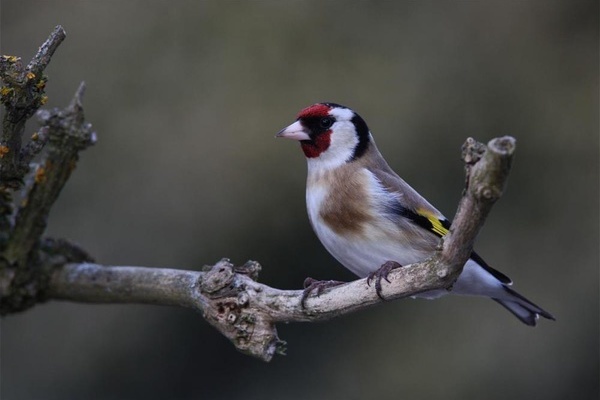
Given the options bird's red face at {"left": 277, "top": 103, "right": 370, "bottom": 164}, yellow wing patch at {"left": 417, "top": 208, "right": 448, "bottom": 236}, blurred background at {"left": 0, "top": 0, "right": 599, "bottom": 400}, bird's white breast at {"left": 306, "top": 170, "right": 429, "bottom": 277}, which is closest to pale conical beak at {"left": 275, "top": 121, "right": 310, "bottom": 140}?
bird's red face at {"left": 277, "top": 103, "right": 370, "bottom": 164}

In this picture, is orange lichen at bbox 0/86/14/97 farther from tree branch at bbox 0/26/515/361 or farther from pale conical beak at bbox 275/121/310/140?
pale conical beak at bbox 275/121/310/140

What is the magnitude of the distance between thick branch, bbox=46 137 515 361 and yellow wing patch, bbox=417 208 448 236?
2.21ft

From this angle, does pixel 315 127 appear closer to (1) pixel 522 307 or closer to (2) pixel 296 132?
(2) pixel 296 132

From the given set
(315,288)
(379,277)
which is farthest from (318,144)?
(379,277)

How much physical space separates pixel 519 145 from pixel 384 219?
11.8 ft

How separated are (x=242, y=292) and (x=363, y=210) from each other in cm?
64

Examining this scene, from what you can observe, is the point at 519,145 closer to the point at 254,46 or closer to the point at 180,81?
the point at 254,46

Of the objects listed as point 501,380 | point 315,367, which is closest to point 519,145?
point 501,380

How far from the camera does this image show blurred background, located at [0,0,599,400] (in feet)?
17.9

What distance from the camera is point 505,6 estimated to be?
6828 mm

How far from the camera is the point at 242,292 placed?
276 centimetres

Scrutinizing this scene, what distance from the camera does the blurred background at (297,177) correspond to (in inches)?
215

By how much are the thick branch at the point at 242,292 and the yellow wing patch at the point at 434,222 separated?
0.67 m

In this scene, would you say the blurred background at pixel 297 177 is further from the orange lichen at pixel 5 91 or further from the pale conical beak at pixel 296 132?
the orange lichen at pixel 5 91
